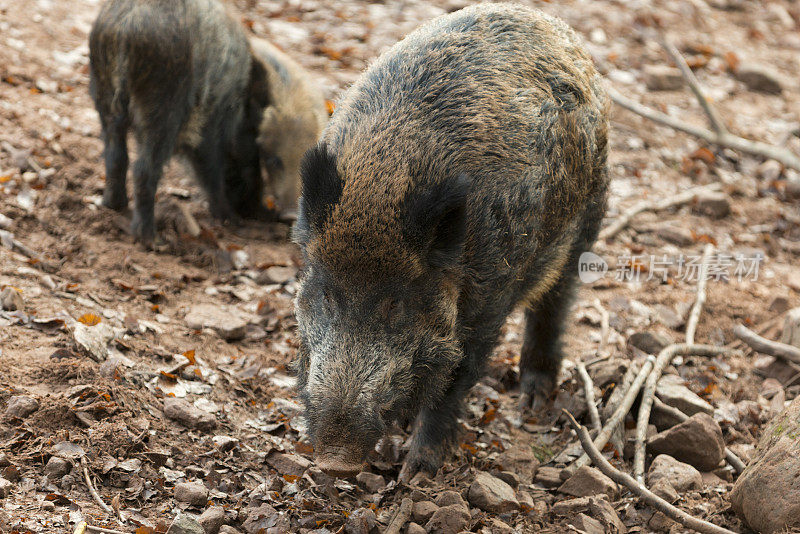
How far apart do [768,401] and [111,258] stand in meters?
4.36

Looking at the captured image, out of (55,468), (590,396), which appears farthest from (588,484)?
(55,468)

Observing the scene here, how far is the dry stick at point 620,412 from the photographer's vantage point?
4277mm

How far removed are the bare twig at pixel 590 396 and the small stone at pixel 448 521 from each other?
1.18 metres

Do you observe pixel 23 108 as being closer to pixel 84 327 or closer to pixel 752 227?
pixel 84 327

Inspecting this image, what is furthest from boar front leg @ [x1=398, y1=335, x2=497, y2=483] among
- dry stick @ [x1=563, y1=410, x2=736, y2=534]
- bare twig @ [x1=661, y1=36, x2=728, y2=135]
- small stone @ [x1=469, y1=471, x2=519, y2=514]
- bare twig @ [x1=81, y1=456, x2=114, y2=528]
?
bare twig @ [x1=661, y1=36, x2=728, y2=135]

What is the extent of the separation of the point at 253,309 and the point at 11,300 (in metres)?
1.70

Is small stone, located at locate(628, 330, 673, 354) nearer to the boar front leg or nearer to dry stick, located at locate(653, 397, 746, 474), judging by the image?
dry stick, located at locate(653, 397, 746, 474)

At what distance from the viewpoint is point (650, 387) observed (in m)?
4.60

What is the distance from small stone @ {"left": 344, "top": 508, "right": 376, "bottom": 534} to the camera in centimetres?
351

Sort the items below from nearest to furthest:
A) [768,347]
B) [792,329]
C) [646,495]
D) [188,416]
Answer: [646,495]
[188,416]
[768,347]
[792,329]

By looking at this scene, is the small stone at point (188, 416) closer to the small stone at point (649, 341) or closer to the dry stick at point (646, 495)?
the dry stick at point (646, 495)

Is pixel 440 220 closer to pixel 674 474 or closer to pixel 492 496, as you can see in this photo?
pixel 492 496

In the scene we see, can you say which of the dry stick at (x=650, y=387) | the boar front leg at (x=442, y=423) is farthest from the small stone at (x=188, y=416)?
the dry stick at (x=650, y=387)

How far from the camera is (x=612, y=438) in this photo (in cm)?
438
